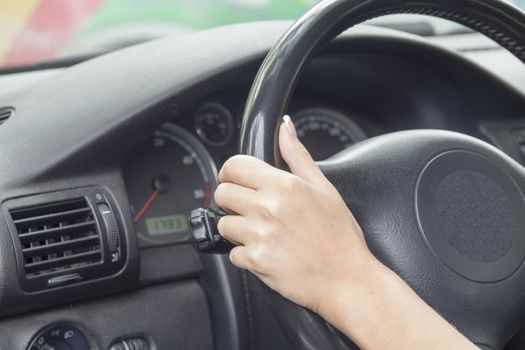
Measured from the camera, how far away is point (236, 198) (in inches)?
34.9

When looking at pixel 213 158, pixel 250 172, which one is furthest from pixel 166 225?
pixel 250 172

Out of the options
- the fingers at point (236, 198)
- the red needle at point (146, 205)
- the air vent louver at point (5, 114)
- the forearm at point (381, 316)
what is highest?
the air vent louver at point (5, 114)

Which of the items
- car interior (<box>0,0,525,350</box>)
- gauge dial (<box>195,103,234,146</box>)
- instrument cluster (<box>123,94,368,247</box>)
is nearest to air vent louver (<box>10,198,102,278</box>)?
car interior (<box>0,0,525,350</box>)

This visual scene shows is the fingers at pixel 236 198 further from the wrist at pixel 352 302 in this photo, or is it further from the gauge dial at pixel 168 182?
the gauge dial at pixel 168 182

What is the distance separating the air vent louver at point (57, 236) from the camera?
1.19 meters

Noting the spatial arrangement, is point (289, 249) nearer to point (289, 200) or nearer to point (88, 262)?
point (289, 200)

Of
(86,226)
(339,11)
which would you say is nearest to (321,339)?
(339,11)

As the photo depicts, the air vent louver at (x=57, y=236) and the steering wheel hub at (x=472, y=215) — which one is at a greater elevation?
the air vent louver at (x=57, y=236)

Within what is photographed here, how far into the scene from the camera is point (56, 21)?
5.45ft

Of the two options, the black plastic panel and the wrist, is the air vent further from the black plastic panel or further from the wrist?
the wrist

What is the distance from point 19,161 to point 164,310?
32 cm

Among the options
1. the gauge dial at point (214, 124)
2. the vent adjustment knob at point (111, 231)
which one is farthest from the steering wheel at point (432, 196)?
the gauge dial at point (214, 124)

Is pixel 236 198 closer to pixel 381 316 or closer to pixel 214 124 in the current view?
pixel 381 316

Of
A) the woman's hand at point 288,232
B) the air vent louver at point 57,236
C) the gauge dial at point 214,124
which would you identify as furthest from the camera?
the gauge dial at point 214,124
